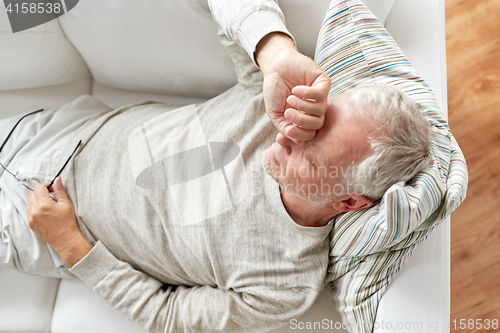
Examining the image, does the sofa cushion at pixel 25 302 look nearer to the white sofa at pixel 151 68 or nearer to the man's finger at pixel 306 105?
the white sofa at pixel 151 68

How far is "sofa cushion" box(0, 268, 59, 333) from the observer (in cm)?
112

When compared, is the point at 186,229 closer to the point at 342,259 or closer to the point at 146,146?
the point at 146,146

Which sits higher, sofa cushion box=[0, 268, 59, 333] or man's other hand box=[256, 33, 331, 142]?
man's other hand box=[256, 33, 331, 142]

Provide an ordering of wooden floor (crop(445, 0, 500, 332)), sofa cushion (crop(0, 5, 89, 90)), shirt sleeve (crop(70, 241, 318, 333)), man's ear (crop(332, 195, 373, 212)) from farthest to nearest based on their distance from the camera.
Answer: wooden floor (crop(445, 0, 500, 332))
sofa cushion (crop(0, 5, 89, 90))
shirt sleeve (crop(70, 241, 318, 333))
man's ear (crop(332, 195, 373, 212))

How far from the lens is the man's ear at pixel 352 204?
878 mm

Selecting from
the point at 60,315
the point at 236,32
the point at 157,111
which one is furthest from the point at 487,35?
the point at 60,315

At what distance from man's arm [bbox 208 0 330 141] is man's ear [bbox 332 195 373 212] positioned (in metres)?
0.20

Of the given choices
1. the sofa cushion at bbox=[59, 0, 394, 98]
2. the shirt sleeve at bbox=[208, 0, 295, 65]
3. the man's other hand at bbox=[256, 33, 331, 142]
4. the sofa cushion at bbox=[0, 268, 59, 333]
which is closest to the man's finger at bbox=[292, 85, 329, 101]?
the man's other hand at bbox=[256, 33, 331, 142]

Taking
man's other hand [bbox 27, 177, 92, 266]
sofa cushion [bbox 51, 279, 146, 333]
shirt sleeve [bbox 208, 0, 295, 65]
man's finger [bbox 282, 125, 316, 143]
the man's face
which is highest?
shirt sleeve [bbox 208, 0, 295, 65]

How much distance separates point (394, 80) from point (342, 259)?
48cm

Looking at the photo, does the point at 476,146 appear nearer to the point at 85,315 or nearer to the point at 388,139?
the point at 388,139

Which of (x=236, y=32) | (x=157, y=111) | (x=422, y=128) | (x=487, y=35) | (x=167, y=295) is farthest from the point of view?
(x=487, y=35)

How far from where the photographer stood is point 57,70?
1.24 m

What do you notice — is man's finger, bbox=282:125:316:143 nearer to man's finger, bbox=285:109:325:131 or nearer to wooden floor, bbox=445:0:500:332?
man's finger, bbox=285:109:325:131
